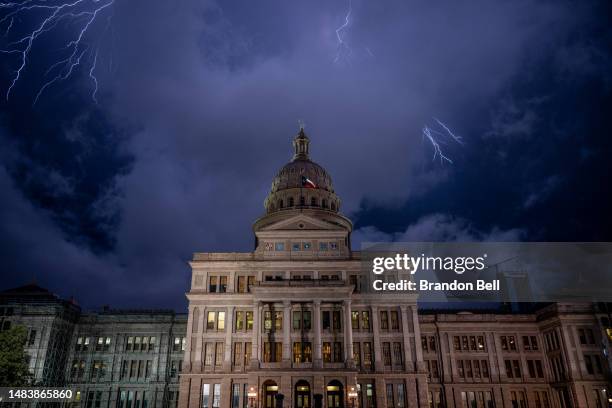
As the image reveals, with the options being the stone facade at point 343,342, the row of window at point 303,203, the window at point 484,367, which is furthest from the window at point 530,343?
the row of window at point 303,203

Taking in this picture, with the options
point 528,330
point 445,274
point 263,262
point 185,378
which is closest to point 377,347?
point 263,262

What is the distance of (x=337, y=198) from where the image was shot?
89.1 meters

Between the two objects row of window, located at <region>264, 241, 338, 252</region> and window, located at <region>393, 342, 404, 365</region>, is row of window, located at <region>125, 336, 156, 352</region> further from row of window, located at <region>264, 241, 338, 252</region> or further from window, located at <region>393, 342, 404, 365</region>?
window, located at <region>393, 342, 404, 365</region>

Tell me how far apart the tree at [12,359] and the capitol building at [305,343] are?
17259 millimetres

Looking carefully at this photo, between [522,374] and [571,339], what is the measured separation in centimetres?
908

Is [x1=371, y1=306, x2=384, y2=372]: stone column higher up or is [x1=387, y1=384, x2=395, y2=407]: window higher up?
[x1=371, y1=306, x2=384, y2=372]: stone column

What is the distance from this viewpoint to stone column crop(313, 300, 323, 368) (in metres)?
55.0

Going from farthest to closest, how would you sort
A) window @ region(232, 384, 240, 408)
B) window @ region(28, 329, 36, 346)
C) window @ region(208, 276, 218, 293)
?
1. window @ region(28, 329, 36, 346)
2. window @ region(208, 276, 218, 293)
3. window @ region(232, 384, 240, 408)

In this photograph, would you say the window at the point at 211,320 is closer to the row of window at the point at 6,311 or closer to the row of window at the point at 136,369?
the row of window at the point at 136,369

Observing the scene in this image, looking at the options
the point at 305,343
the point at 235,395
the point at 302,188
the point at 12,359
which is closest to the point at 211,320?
the point at 235,395

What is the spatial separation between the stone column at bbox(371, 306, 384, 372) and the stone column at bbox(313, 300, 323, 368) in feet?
25.5

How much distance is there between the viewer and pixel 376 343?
59906 millimetres

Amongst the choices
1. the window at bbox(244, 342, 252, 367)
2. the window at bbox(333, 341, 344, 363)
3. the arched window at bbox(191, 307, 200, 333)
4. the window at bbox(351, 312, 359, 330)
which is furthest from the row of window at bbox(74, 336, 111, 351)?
the window at bbox(351, 312, 359, 330)

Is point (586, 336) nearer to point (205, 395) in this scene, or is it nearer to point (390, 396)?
point (390, 396)
